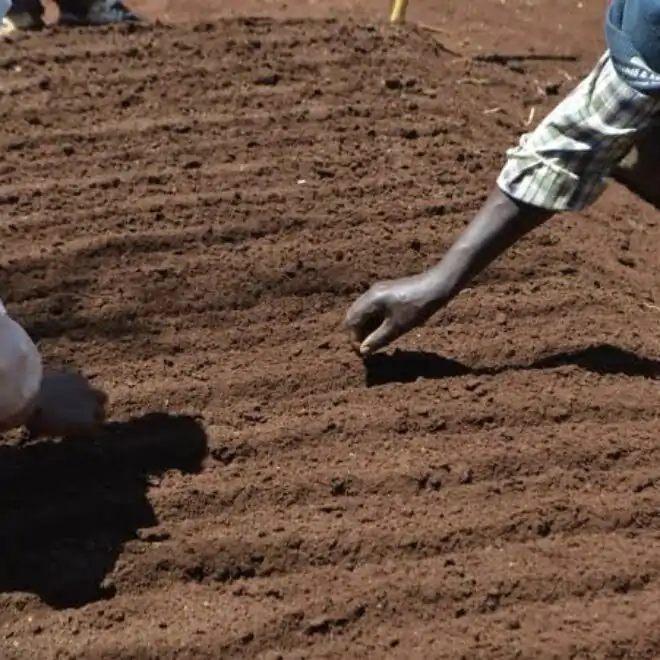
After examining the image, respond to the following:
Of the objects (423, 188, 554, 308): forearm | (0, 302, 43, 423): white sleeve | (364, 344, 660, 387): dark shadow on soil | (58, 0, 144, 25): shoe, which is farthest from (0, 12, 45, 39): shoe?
(0, 302, 43, 423): white sleeve

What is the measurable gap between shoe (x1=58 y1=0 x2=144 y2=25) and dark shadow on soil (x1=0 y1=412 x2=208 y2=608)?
263cm

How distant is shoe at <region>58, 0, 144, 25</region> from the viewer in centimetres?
548

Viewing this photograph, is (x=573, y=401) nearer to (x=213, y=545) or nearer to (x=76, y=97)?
(x=213, y=545)

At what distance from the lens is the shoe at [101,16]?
548 cm

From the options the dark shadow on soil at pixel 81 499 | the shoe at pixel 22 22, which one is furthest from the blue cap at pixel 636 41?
the shoe at pixel 22 22

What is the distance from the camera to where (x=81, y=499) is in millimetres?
3061

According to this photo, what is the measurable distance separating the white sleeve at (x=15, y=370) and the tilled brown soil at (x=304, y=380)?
358 mm

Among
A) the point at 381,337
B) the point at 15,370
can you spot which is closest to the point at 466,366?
the point at 381,337

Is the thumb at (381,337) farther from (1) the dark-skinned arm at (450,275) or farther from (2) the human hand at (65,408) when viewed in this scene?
(2) the human hand at (65,408)

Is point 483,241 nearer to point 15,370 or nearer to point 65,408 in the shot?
point 65,408

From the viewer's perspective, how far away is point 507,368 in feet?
11.6

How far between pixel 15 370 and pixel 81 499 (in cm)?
45

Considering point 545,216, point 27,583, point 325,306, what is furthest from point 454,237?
point 27,583

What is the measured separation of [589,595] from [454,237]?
4.83 feet
